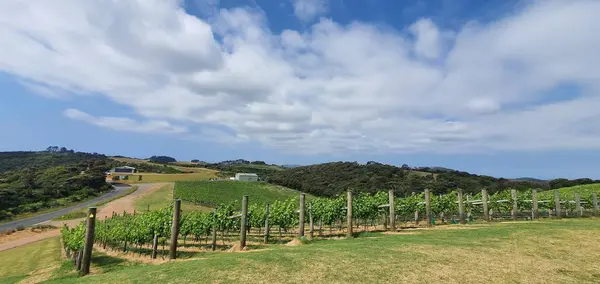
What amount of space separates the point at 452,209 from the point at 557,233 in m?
17.3

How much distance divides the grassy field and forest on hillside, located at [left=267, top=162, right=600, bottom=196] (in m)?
36.2

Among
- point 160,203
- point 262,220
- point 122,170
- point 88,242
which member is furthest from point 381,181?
point 122,170

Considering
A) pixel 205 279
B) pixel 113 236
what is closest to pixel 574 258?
pixel 205 279

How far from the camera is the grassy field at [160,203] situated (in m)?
66.6

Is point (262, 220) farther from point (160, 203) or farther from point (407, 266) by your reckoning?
point (160, 203)

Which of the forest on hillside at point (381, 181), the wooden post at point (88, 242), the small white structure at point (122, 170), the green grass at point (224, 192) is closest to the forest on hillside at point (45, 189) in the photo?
the small white structure at point (122, 170)

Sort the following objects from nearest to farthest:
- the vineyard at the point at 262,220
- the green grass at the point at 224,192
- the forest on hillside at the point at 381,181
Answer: the vineyard at the point at 262,220 → the green grass at the point at 224,192 → the forest on hillside at the point at 381,181

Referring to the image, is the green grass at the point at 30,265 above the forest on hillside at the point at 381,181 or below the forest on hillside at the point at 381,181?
below

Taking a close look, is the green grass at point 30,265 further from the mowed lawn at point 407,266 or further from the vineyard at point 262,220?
the mowed lawn at point 407,266

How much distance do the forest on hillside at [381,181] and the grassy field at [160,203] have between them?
119 feet

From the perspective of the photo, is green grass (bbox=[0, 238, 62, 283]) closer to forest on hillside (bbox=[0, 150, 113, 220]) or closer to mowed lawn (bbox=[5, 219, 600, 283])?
mowed lawn (bbox=[5, 219, 600, 283])

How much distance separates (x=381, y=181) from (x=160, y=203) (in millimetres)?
57564

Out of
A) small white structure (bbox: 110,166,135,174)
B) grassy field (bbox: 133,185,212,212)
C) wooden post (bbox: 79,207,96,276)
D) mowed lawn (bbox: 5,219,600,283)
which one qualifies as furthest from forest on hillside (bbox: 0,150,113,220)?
mowed lawn (bbox: 5,219,600,283)

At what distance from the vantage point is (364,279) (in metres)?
9.60
